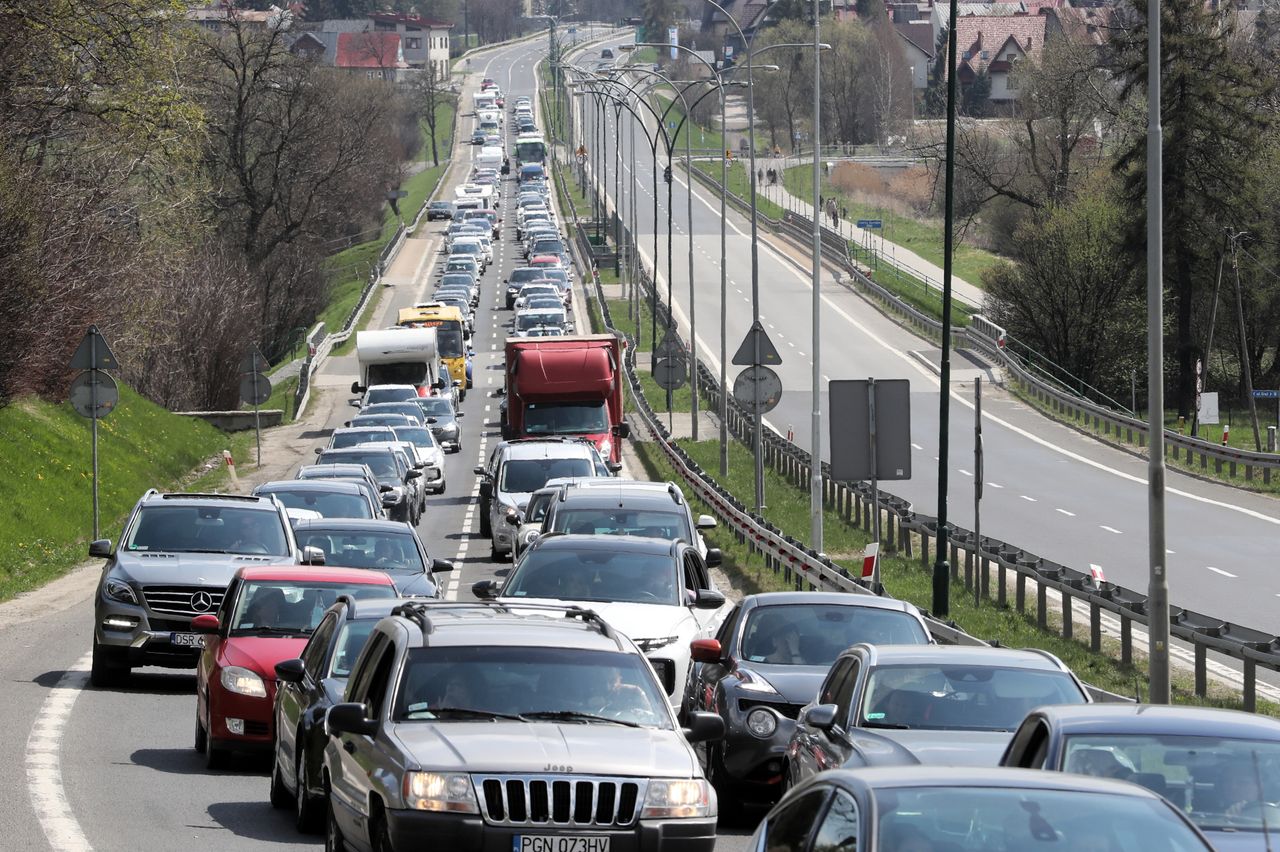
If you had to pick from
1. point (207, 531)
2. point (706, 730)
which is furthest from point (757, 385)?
point (706, 730)

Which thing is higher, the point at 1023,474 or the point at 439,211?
the point at 439,211

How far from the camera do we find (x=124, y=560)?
20469 mm

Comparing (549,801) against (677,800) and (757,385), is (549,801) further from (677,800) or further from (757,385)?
(757,385)

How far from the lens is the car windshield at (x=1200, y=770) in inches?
349

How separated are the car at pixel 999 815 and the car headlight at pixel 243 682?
924 cm

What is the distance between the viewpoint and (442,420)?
5438cm

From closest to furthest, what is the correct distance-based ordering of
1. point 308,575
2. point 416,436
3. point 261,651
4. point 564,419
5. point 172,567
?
point 261,651 < point 308,575 < point 172,567 < point 564,419 < point 416,436

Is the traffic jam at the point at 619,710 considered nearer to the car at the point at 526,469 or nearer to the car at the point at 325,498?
the car at the point at 325,498

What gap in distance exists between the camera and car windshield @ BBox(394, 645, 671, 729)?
10.4m

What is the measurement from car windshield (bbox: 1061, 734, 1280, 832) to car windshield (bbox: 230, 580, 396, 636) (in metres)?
8.43

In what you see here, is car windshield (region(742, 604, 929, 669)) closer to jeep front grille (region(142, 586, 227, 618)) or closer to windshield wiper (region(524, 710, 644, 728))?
windshield wiper (region(524, 710, 644, 728))

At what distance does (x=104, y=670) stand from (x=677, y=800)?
38.1 feet

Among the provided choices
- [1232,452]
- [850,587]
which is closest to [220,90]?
[1232,452]

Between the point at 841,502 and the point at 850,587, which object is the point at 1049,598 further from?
the point at 841,502
